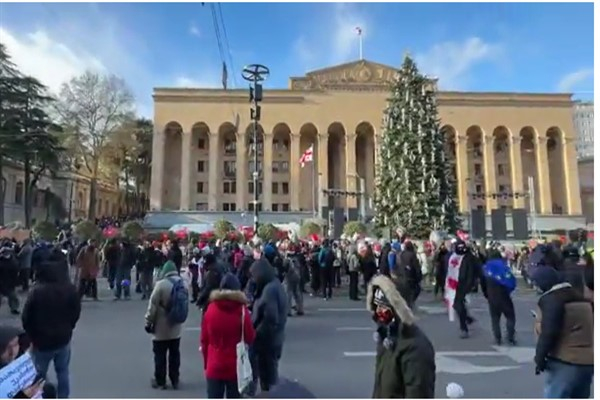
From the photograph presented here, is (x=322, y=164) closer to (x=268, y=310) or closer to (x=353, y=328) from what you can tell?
(x=353, y=328)

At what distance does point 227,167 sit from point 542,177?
39.6 metres

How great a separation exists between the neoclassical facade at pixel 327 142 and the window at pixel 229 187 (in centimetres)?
13

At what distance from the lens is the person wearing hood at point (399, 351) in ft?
8.87

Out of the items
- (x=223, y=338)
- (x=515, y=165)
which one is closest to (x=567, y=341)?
(x=223, y=338)

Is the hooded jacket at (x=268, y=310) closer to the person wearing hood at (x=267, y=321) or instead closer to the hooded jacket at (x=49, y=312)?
the person wearing hood at (x=267, y=321)

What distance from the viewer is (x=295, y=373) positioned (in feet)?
22.6

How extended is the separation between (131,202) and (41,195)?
930 inches

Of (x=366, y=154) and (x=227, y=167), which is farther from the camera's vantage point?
(x=366, y=154)

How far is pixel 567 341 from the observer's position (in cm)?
414

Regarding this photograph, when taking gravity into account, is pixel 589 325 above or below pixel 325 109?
below

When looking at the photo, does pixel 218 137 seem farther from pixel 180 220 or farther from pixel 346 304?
pixel 346 304

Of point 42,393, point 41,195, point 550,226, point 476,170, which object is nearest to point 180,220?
point 41,195

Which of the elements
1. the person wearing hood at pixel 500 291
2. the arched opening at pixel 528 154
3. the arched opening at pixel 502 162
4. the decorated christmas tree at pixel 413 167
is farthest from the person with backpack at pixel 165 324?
the arched opening at pixel 528 154

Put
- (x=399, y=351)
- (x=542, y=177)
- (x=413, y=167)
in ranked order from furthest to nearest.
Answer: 1. (x=542, y=177)
2. (x=413, y=167)
3. (x=399, y=351)
